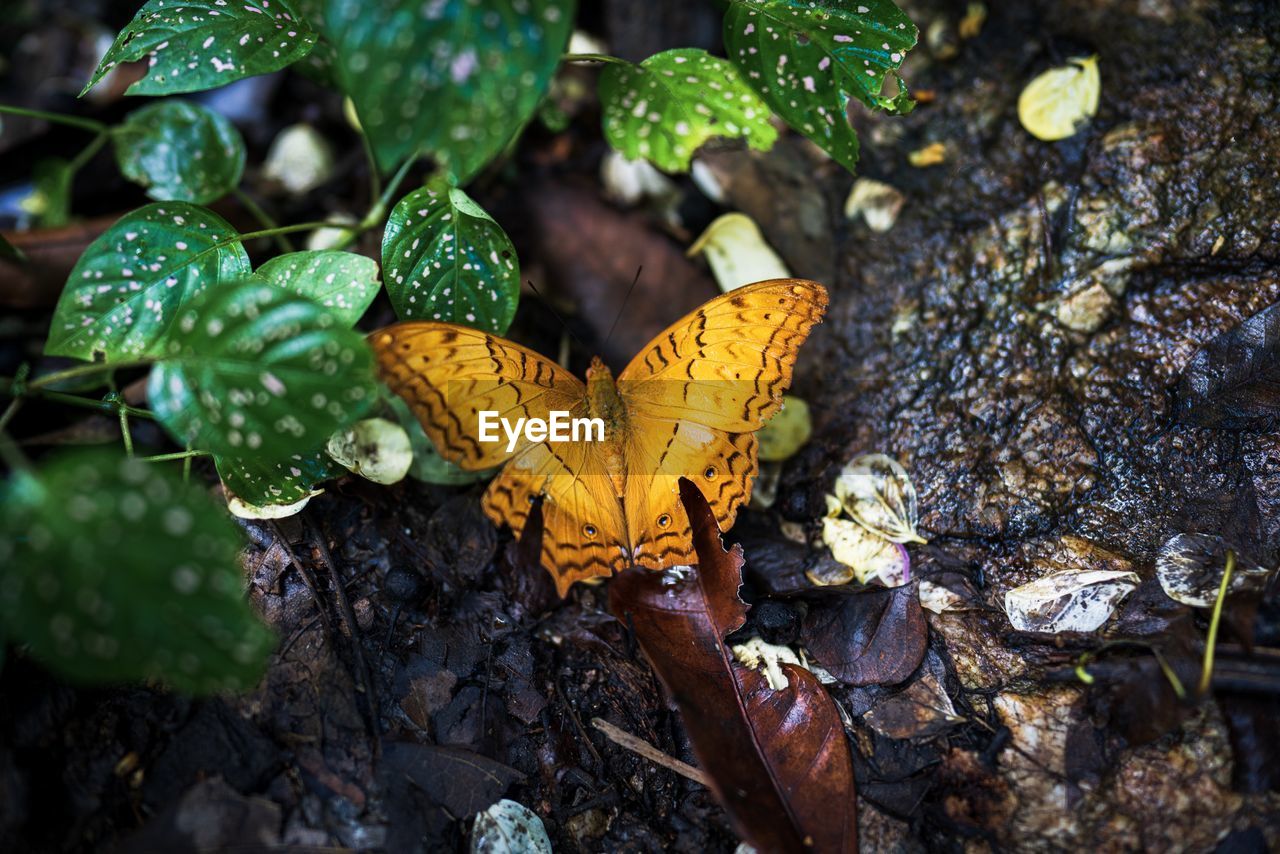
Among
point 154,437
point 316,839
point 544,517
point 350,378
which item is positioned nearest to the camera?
point 350,378

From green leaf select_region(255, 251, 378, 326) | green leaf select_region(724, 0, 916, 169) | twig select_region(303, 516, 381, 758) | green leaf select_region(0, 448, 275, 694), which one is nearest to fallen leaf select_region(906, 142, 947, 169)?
green leaf select_region(724, 0, 916, 169)

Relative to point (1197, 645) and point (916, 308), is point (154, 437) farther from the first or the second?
point (1197, 645)

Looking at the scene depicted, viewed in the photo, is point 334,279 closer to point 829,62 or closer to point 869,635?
point 829,62

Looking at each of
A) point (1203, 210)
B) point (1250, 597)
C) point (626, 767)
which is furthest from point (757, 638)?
point (1203, 210)

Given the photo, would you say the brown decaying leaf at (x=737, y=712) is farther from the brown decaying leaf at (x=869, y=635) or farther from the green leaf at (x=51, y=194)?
the green leaf at (x=51, y=194)

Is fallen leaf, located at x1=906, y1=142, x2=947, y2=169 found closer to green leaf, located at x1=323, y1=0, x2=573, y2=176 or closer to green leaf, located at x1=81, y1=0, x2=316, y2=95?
green leaf, located at x1=323, y1=0, x2=573, y2=176

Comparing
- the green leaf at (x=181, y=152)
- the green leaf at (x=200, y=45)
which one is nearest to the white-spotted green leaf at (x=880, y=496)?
the green leaf at (x=200, y=45)
